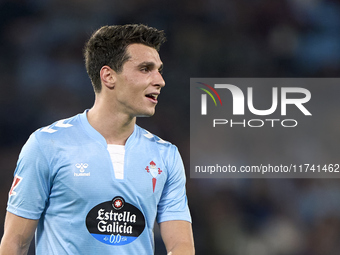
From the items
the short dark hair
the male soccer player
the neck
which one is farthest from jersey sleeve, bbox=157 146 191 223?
the short dark hair

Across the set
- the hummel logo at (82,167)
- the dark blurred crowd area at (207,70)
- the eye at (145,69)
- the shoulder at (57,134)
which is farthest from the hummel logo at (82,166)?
the dark blurred crowd area at (207,70)

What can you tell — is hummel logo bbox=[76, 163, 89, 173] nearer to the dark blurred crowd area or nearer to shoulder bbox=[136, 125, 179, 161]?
shoulder bbox=[136, 125, 179, 161]

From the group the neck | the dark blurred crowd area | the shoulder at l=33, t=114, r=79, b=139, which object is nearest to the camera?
the shoulder at l=33, t=114, r=79, b=139

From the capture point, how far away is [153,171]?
2.42 m

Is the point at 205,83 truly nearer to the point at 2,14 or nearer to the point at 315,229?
the point at 315,229

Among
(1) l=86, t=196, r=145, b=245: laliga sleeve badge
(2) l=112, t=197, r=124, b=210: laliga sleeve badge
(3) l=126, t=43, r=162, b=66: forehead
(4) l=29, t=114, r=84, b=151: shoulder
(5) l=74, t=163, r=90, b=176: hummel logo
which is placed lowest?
(1) l=86, t=196, r=145, b=245: laliga sleeve badge

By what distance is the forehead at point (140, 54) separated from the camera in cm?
245

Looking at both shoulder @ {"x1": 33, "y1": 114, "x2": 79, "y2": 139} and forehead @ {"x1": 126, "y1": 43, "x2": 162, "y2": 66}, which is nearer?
shoulder @ {"x1": 33, "y1": 114, "x2": 79, "y2": 139}

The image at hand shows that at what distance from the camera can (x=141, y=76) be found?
7.96 ft

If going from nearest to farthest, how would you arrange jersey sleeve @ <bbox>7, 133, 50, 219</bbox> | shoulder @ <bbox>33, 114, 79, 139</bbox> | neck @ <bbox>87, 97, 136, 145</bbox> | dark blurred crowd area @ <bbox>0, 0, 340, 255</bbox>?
jersey sleeve @ <bbox>7, 133, 50, 219</bbox> → shoulder @ <bbox>33, 114, 79, 139</bbox> → neck @ <bbox>87, 97, 136, 145</bbox> → dark blurred crowd area @ <bbox>0, 0, 340, 255</bbox>

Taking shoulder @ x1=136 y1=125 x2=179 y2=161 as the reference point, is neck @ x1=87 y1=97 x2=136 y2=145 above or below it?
above

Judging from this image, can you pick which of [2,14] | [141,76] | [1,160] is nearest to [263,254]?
[1,160]

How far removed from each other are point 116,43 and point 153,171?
2.21ft

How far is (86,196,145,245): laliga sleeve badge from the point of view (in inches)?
87.7
